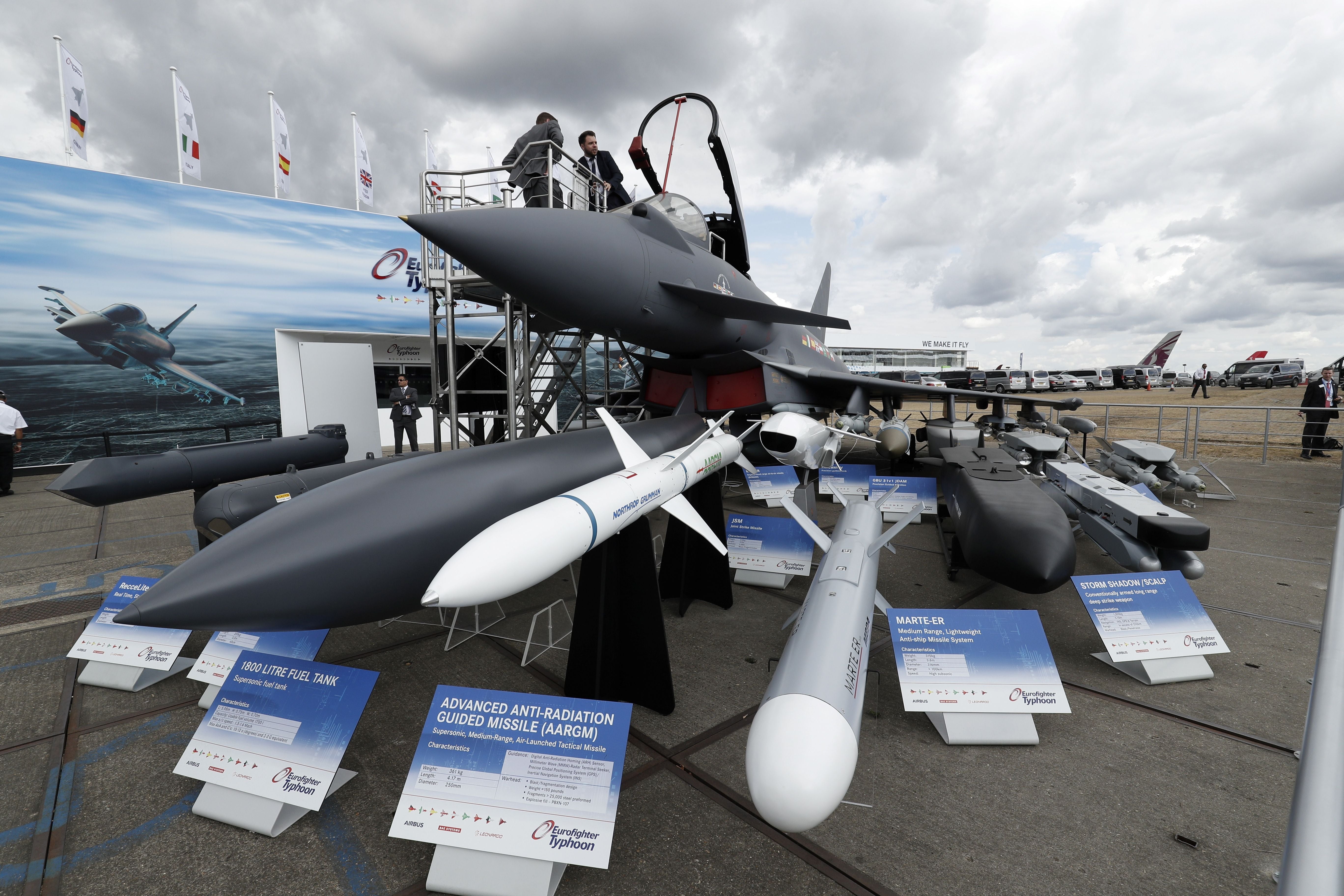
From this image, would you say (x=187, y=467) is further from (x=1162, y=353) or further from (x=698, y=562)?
(x=1162, y=353)

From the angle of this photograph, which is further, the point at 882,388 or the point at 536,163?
the point at 882,388

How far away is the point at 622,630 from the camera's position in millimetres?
4004

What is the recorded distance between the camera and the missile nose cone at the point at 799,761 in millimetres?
2186

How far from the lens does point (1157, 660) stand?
4137mm

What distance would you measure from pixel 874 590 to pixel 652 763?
6.27 ft

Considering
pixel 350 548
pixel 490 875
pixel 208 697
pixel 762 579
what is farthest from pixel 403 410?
pixel 490 875

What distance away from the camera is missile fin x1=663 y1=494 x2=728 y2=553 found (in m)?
3.79

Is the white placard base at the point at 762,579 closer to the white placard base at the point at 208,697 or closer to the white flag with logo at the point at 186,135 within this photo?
the white placard base at the point at 208,697

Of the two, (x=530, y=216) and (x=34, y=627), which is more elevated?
(x=530, y=216)

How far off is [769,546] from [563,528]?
3.48 meters

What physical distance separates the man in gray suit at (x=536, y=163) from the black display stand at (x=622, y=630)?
4930 mm

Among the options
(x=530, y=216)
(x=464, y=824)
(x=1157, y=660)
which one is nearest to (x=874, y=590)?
(x=1157, y=660)

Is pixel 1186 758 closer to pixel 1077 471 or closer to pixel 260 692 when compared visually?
pixel 1077 471

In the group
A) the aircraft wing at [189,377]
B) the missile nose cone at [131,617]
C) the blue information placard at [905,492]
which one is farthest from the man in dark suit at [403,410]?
the missile nose cone at [131,617]
